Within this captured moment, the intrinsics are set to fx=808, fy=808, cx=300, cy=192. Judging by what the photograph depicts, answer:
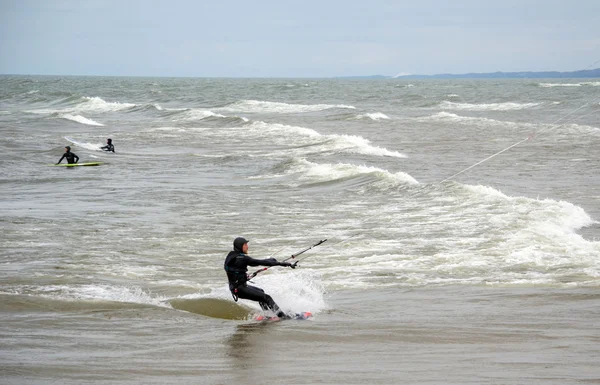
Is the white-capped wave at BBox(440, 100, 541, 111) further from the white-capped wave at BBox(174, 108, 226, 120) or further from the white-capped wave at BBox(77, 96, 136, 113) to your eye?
the white-capped wave at BBox(77, 96, 136, 113)

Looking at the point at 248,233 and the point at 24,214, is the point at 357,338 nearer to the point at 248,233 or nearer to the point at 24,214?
the point at 248,233

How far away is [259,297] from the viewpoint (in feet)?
33.4

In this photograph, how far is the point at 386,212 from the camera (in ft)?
62.0

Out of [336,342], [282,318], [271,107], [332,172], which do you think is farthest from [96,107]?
[336,342]

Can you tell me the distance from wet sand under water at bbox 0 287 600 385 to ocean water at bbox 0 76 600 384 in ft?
0.12

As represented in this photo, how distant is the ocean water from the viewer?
8039mm

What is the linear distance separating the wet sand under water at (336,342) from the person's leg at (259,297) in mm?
346

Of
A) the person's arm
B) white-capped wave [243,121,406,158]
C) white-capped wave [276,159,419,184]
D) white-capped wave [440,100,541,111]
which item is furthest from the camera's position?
white-capped wave [440,100,541,111]

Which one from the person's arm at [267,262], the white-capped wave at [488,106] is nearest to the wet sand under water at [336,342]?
the person's arm at [267,262]

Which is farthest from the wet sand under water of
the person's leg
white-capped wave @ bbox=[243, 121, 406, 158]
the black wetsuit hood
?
white-capped wave @ bbox=[243, 121, 406, 158]

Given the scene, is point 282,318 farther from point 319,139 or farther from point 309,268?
point 319,139

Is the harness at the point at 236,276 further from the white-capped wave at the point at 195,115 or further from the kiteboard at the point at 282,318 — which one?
the white-capped wave at the point at 195,115

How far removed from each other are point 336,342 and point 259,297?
1.60m

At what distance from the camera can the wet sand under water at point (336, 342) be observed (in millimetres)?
7523
